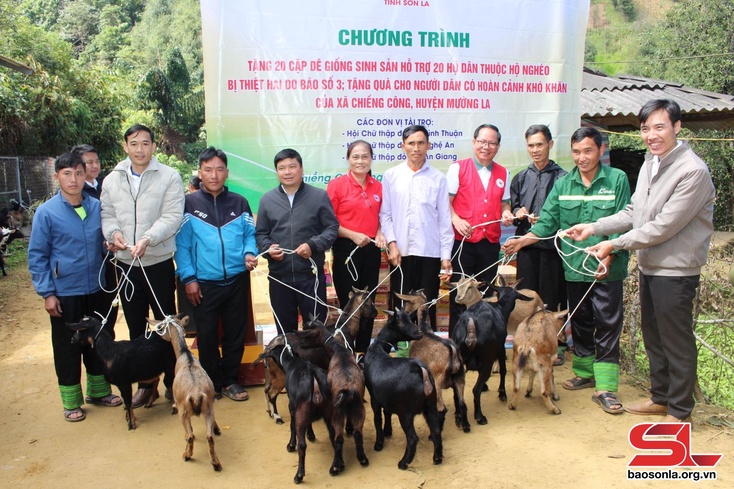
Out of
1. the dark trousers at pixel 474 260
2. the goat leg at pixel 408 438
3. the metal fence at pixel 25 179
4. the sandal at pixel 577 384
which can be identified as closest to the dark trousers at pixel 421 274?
the dark trousers at pixel 474 260

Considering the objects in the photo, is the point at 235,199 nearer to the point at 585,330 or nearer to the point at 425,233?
the point at 425,233

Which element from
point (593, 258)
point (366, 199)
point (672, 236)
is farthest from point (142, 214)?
point (672, 236)

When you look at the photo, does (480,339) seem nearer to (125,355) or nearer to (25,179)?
(125,355)

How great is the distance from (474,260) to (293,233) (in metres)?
1.71

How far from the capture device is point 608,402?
4.50 m

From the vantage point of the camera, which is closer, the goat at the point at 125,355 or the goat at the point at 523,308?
the goat at the point at 125,355

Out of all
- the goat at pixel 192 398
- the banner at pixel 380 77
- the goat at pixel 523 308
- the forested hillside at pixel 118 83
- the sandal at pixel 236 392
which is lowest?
the sandal at pixel 236 392

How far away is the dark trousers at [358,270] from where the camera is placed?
498 cm

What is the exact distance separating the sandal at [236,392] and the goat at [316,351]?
24 cm

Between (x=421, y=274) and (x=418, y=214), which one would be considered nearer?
(x=418, y=214)

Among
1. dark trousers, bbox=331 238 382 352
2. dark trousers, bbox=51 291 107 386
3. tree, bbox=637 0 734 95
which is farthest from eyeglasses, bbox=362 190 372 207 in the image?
tree, bbox=637 0 734 95

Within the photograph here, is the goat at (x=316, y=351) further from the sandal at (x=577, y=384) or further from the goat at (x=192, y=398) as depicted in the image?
the sandal at (x=577, y=384)

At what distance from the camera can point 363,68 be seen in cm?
547

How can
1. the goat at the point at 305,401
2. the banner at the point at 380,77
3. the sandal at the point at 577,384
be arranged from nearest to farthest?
the goat at the point at 305,401 → the sandal at the point at 577,384 → the banner at the point at 380,77
